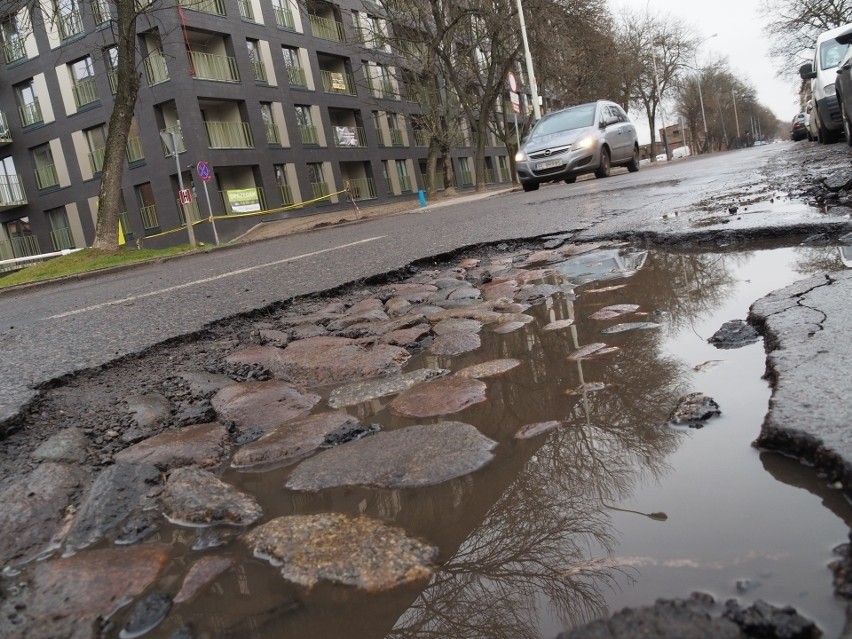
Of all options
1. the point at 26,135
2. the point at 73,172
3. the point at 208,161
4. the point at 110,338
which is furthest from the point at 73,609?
the point at 26,135

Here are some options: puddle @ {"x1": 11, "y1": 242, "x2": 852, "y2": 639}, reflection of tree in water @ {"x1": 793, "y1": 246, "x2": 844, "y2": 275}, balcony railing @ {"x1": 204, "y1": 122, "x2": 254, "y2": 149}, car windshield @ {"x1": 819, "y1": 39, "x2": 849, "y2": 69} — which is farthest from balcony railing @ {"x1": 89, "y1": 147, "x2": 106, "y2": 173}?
puddle @ {"x1": 11, "y1": 242, "x2": 852, "y2": 639}

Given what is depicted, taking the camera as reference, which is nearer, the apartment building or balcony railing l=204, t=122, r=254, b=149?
the apartment building

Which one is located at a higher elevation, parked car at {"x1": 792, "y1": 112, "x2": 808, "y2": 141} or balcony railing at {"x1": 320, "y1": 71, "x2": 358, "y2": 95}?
balcony railing at {"x1": 320, "y1": 71, "x2": 358, "y2": 95}

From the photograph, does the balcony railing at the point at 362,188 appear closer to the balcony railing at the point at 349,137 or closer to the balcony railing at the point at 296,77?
the balcony railing at the point at 349,137

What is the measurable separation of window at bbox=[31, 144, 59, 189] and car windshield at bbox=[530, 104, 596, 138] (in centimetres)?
2316

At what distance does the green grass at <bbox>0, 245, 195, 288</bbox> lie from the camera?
39.6 feet

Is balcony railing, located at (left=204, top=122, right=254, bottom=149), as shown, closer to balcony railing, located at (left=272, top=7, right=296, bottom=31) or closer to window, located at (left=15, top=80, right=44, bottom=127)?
balcony railing, located at (left=272, top=7, right=296, bottom=31)

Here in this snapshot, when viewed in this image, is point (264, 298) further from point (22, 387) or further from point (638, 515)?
point (638, 515)

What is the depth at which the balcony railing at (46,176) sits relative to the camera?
28.4 metres

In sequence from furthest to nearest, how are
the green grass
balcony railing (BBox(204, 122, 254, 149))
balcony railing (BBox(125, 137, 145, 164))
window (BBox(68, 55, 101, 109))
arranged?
window (BBox(68, 55, 101, 109))
balcony railing (BBox(125, 137, 145, 164))
balcony railing (BBox(204, 122, 254, 149))
the green grass

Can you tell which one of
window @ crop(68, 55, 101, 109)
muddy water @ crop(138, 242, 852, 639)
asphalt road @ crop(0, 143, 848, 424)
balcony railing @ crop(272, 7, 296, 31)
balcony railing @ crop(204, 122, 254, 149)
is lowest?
muddy water @ crop(138, 242, 852, 639)

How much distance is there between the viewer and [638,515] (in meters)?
1.28

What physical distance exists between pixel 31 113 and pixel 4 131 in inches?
67.9

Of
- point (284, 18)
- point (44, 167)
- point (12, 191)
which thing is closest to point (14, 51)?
point (44, 167)
